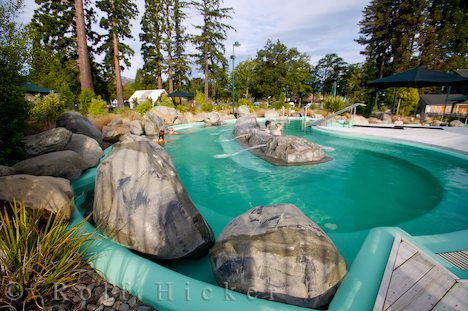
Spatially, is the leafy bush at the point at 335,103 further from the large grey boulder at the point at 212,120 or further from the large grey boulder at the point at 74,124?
the large grey boulder at the point at 74,124

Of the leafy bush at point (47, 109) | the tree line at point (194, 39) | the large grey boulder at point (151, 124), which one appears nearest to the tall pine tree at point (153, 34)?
the tree line at point (194, 39)

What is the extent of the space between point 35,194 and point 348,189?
604 centimetres

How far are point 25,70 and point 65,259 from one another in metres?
5.24

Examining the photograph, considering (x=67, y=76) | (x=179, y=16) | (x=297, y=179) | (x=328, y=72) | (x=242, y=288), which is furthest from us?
(x=328, y=72)

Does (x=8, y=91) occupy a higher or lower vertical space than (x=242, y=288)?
higher

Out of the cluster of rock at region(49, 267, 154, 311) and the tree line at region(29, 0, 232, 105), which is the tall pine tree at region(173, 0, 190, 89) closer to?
the tree line at region(29, 0, 232, 105)

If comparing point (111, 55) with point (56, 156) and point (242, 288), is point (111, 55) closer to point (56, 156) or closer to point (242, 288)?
point (56, 156)

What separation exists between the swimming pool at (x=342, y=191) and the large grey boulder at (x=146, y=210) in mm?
238

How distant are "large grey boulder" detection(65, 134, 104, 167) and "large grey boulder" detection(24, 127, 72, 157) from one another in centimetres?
28

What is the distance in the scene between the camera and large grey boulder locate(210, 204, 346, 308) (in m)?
1.88

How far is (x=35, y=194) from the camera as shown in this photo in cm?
277

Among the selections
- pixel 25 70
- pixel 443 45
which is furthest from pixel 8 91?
pixel 443 45

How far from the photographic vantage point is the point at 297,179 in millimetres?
6102

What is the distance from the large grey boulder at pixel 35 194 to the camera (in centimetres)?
271
